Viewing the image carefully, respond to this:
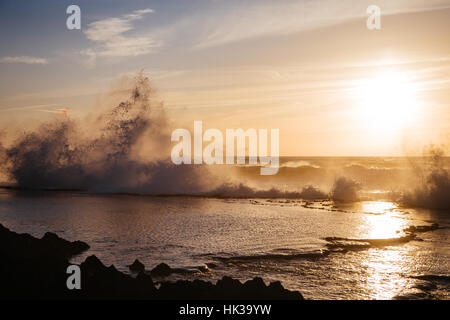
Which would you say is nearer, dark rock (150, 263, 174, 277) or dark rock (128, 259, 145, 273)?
dark rock (150, 263, 174, 277)

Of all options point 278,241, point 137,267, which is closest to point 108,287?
point 137,267

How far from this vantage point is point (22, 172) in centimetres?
5122

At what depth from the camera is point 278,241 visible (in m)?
16.5

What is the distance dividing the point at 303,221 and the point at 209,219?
17.9 feet

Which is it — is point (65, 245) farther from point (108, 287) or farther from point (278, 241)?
point (278, 241)

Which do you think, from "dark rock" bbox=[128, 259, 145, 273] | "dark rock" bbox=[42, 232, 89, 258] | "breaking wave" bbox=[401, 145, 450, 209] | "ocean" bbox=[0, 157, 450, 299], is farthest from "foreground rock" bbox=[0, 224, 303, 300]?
"breaking wave" bbox=[401, 145, 450, 209]

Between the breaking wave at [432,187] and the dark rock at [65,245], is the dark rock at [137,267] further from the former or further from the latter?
the breaking wave at [432,187]

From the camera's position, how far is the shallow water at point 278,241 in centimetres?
1138

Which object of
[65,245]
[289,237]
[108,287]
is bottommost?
[289,237]

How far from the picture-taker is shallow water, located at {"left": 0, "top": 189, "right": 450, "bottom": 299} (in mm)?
11375

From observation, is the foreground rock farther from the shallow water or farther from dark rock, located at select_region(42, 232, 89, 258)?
dark rock, located at select_region(42, 232, 89, 258)

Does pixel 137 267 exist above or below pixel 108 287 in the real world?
below
